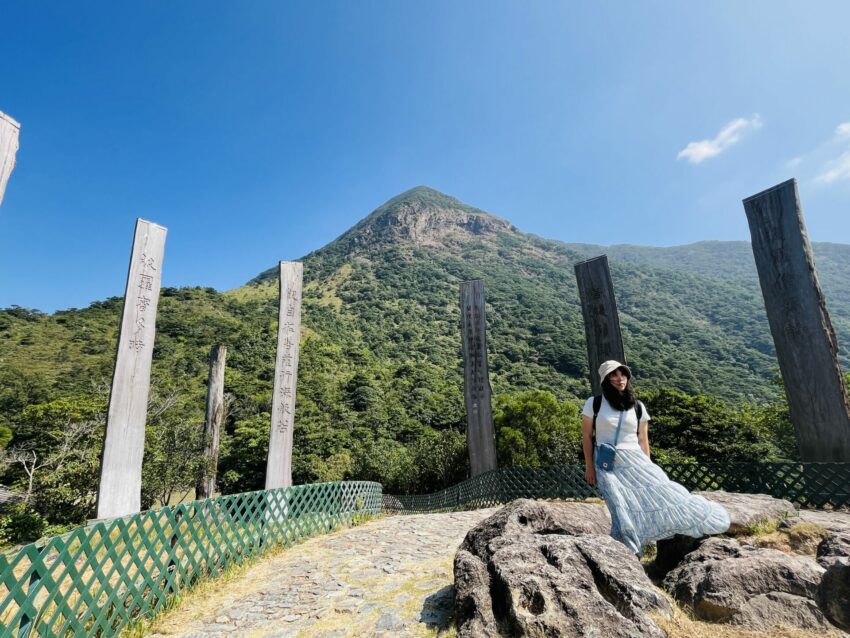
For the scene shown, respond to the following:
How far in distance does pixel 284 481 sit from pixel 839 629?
6905 mm

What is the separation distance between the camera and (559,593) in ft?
7.24

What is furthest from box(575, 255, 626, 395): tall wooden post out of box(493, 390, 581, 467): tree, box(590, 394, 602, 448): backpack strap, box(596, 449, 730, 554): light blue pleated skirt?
box(493, 390, 581, 467): tree

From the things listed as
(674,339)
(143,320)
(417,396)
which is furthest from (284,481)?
(674,339)

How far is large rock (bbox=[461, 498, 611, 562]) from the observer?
3295 millimetres

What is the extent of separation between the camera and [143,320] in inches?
206

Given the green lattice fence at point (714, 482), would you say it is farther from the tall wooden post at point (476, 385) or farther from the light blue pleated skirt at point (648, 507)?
the light blue pleated skirt at point (648, 507)

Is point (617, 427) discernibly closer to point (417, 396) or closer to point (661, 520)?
point (661, 520)

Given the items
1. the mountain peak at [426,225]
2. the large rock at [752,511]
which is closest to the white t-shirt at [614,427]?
the large rock at [752,511]

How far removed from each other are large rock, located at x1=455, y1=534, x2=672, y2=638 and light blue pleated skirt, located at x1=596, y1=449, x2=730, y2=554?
225 millimetres

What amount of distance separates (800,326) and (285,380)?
25.6ft

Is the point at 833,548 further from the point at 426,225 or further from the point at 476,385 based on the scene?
the point at 426,225

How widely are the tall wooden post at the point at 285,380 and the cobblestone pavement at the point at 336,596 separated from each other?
1.95 meters

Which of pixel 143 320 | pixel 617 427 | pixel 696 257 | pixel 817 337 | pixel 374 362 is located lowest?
pixel 617 427

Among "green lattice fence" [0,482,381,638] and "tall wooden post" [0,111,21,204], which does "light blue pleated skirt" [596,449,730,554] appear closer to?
"green lattice fence" [0,482,381,638]
